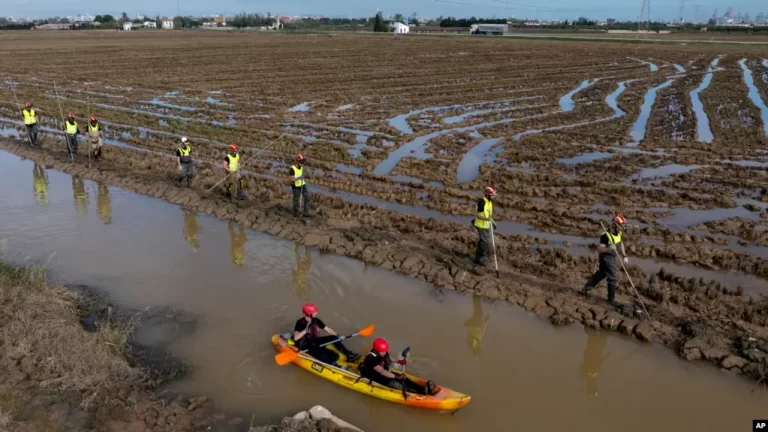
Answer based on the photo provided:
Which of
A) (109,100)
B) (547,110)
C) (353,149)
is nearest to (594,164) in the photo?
(353,149)

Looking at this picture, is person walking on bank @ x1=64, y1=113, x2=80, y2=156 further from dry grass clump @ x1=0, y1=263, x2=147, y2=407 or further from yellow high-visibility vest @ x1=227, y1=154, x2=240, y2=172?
dry grass clump @ x1=0, y1=263, x2=147, y2=407

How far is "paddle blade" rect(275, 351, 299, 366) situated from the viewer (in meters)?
8.38

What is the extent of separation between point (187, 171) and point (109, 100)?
18514 mm

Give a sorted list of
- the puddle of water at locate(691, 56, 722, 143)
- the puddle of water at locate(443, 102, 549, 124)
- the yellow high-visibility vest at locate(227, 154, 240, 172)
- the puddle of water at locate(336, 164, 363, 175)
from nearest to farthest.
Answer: the yellow high-visibility vest at locate(227, 154, 240, 172) → the puddle of water at locate(336, 164, 363, 175) → the puddle of water at locate(691, 56, 722, 143) → the puddle of water at locate(443, 102, 549, 124)

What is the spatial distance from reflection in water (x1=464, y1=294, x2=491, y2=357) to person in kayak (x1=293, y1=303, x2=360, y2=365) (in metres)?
2.15

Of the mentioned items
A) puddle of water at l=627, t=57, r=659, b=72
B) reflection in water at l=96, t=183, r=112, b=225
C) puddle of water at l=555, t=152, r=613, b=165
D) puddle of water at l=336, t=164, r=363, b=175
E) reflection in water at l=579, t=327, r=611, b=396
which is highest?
puddle of water at l=627, t=57, r=659, b=72

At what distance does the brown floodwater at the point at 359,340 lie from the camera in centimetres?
797

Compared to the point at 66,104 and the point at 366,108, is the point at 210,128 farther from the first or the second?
the point at 66,104

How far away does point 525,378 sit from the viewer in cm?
871

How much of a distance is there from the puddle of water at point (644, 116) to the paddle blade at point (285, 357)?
18.1 meters

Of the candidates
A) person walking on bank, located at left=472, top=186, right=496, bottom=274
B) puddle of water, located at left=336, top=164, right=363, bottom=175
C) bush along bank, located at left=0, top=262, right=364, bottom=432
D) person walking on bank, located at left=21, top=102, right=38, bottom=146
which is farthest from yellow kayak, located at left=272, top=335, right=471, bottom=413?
person walking on bank, located at left=21, top=102, right=38, bottom=146

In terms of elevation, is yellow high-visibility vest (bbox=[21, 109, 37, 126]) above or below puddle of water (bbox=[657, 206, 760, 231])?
above

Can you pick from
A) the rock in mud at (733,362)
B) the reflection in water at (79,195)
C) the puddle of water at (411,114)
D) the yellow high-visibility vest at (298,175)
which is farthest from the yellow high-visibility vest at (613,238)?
the puddle of water at (411,114)

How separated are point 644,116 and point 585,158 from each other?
32.8 feet
